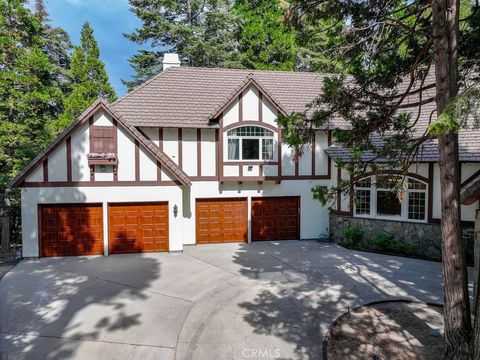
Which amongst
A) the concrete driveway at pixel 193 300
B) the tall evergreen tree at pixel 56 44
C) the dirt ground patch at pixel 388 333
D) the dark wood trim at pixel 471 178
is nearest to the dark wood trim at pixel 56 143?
the concrete driveway at pixel 193 300

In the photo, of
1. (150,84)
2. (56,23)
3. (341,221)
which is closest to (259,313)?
(341,221)

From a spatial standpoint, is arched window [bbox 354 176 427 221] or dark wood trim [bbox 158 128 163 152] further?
dark wood trim [bbox 158 128 163 152]

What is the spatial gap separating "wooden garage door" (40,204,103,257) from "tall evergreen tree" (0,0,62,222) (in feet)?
23.1

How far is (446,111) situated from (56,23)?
3585 centimetres

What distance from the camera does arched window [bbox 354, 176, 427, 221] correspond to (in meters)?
12.0

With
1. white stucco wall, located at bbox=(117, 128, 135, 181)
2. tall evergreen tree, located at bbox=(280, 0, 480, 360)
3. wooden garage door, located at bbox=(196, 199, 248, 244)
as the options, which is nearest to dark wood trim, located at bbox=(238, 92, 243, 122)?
wooden garage door, located at bbox=(196, 199, 248, 244)

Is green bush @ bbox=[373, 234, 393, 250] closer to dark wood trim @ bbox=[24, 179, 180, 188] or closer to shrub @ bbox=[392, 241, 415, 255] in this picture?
shrub @ bbox=[392, 241, 415, 255]

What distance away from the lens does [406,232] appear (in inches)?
478

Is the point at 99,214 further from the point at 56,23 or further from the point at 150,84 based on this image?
the point at 56,23

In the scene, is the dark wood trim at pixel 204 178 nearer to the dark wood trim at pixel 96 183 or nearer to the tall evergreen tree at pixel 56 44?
the dark wood trim at pixel 96 183

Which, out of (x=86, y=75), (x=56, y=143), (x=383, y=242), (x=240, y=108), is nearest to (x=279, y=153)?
(x=240, y=108)

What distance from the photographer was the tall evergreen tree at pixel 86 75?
73.3ft

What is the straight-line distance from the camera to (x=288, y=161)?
1409 cm

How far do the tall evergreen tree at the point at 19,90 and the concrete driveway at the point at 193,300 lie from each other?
920cm
